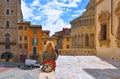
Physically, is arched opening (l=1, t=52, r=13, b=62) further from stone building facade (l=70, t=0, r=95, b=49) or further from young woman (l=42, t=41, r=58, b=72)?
young woman (l=42, t=41, r=58, b=72)

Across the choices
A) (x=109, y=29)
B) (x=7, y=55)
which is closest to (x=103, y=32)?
(x=109, y=29)

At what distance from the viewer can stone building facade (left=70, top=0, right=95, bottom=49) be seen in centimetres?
4516

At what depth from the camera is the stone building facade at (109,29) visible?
13980 mm

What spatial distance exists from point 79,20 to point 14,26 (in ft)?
64.2

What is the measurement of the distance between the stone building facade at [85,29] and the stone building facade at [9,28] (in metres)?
17.5

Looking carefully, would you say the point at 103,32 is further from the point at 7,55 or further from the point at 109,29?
the point at 7,55

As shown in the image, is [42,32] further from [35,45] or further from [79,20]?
[79,20]

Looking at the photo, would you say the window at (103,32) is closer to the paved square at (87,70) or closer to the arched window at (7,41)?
the paved square at (87,70)

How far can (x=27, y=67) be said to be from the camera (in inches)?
2002

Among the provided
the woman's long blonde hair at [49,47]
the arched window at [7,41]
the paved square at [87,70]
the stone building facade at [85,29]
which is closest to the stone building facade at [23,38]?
the arched window at [7,41]

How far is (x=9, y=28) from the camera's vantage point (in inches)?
2393

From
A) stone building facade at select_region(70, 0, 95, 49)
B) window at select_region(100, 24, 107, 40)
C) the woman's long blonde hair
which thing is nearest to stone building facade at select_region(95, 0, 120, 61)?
window at select_region(100, 24, 107, 40)

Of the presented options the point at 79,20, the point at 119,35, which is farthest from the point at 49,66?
the point at 79,20

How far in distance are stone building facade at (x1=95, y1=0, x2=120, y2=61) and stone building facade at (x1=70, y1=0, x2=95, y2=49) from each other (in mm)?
26652
